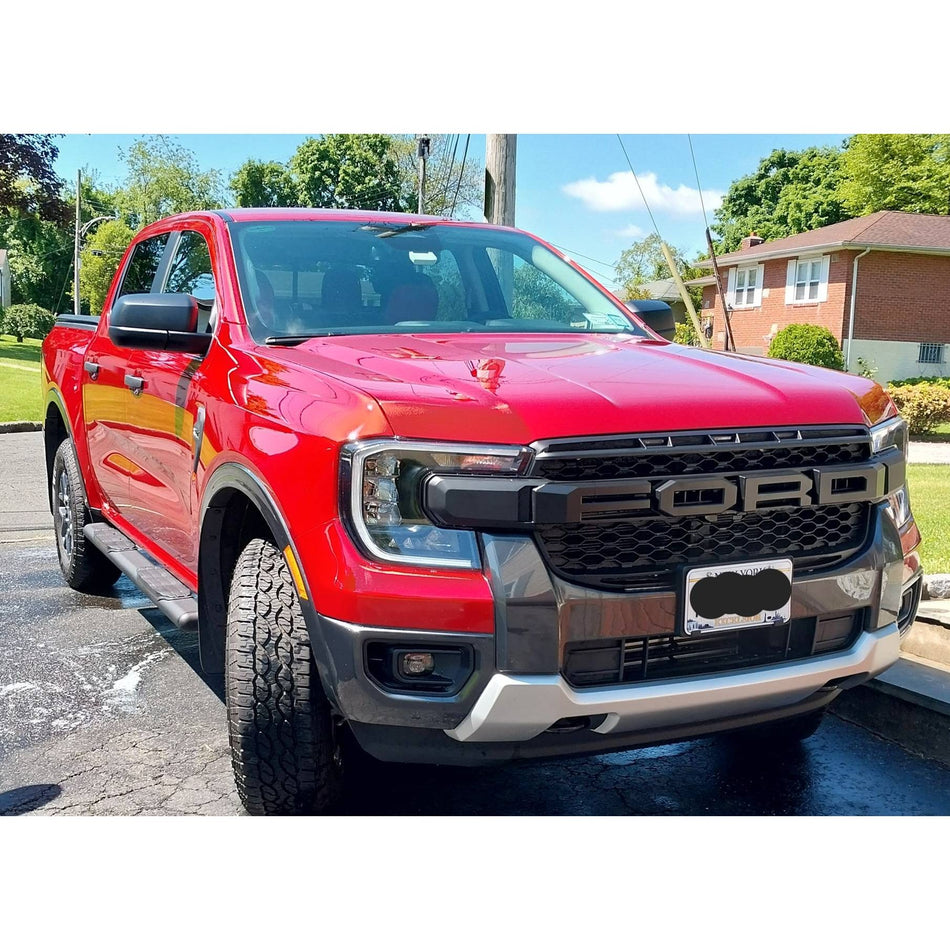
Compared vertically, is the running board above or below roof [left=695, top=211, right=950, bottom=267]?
below

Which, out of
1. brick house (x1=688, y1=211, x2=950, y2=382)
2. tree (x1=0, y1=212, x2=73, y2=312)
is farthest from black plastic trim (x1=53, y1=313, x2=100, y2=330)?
tree (x1=0, y1=212, x2=73, y2=312)

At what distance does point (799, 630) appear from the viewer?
8.93 ft

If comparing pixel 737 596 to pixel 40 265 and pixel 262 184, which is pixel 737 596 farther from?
pixel 262 184

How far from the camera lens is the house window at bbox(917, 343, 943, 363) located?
3288 centimetres

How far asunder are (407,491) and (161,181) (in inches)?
2951

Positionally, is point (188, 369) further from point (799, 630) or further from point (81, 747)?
point (799, 630)

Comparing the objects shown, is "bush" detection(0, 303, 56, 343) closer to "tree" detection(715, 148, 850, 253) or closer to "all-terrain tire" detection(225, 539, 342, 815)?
"tree" detection(715, 148, 850, 253)

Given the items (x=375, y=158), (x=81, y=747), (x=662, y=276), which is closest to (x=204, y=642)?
(x=81, y=747)

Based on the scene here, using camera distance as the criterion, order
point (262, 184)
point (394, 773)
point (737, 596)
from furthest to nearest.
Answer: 1. point (262, 184)
2. point (394, 773)
3. point (737, 596)

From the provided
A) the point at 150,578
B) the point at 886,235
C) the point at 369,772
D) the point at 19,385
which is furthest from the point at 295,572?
the point at 886,235

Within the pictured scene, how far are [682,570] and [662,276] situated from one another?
72512 millimetres

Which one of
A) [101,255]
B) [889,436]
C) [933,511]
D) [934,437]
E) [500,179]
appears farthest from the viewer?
[101,255]

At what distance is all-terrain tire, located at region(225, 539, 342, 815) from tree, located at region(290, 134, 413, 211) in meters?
62.2

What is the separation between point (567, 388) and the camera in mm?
2611
